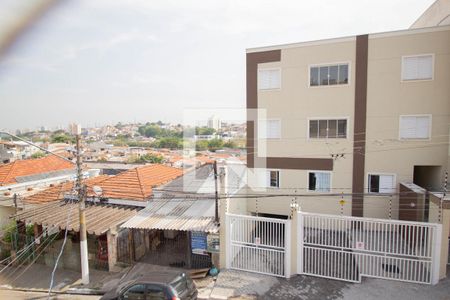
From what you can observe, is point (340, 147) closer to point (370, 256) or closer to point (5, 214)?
point (370, 256)

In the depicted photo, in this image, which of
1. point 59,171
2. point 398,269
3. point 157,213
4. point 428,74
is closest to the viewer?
point 398,269

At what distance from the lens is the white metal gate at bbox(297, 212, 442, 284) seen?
853 centimetres

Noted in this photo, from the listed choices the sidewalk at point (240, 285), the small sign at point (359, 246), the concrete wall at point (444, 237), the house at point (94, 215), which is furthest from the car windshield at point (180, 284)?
the concrete wall at point (444, 237)

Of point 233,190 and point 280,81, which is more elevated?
point 280,81

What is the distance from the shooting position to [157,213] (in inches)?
504

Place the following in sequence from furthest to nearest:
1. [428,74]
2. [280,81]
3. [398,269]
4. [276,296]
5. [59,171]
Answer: [59,171]
[280,81]
[428,74]
[398,269]
[276,296]

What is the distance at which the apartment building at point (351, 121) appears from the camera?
12.0 meters

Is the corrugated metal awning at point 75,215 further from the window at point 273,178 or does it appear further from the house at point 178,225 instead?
the window at point 273,178

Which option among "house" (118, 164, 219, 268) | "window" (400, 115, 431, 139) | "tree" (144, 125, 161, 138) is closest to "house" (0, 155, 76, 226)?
"house" (118, 164, 219, 268)

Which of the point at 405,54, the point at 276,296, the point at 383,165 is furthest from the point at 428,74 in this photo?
the point at 276,296

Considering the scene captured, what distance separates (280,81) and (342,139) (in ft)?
14.3

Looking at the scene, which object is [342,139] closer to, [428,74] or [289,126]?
[289,126]

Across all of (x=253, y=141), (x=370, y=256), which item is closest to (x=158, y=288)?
(x=370, y=256)

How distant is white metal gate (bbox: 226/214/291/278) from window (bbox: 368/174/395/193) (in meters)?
6.49
